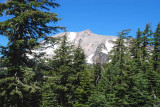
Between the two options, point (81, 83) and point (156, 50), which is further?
point (156, 50)

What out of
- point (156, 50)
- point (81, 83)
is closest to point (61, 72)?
point (81, 83)

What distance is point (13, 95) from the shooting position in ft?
26.3

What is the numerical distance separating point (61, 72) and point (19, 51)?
12205 mm

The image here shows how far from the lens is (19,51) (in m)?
8.87

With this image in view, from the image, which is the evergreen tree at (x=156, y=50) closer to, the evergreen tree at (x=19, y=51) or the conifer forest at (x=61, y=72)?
the conifer forest at (x=61, y=72)

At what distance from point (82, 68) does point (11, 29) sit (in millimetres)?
17753

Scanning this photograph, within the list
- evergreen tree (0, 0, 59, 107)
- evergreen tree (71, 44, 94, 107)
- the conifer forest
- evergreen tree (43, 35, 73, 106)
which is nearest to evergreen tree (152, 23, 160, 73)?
the conifer forest

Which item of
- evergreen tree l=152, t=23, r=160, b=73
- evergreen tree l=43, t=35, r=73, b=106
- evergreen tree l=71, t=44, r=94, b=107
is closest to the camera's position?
evergreen tree l=43, t=35, r=73, b=106

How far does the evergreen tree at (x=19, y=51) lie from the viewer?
320 inches

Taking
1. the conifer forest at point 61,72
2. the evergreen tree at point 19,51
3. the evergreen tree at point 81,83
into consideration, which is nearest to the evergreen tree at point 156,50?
the conifer forest at point 61,72

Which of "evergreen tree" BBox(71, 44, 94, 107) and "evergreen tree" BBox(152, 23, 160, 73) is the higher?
"evergreen tree" BBox(152, 23, 160, 73)

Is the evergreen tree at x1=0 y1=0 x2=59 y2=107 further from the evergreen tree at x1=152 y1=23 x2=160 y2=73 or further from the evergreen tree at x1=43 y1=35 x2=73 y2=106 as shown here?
the evergreen tree at x1=152 y1=23 x2=160 y2=73

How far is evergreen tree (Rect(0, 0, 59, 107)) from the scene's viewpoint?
8.12 metres

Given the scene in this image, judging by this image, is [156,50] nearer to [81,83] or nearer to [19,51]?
[81,83]
